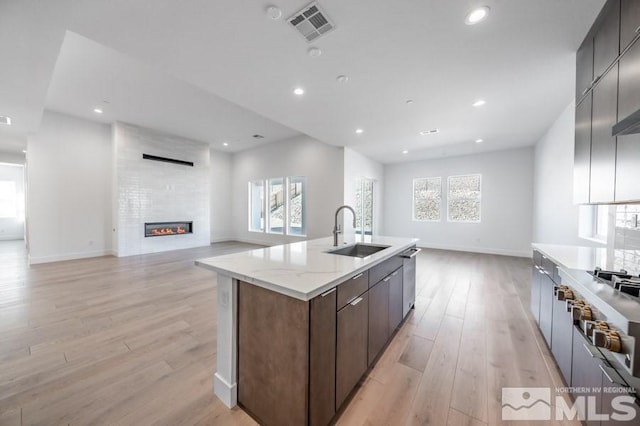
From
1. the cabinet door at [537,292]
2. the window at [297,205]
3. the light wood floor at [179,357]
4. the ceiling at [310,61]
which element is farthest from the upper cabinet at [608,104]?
the window at [297,205]

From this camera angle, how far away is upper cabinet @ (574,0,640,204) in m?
1.47

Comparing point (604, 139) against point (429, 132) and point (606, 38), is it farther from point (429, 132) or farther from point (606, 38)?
point (429, 132)

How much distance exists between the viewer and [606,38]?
1.78 metres

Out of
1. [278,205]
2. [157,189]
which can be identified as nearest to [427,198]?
[278,205]

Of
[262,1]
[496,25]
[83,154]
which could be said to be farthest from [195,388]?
[83,154]

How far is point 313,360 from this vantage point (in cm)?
115

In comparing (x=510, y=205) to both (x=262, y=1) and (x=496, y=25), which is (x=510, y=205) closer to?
(x=496, y=25)

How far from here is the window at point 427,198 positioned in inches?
289

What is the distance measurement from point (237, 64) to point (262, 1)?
2.96ft

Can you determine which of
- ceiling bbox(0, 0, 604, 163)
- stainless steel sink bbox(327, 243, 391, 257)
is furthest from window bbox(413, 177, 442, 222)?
stainless steel sink bbox(327, 243, 391, 257)

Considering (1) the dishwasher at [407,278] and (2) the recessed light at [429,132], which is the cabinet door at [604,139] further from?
(2) the recessed light at [429,132]

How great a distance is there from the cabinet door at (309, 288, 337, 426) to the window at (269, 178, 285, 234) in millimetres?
6188

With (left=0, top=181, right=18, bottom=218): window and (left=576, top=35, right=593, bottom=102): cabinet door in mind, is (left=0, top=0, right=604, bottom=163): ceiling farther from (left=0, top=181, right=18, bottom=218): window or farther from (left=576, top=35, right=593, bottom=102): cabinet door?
(left=0, top=181, right=18, bottom=218): window

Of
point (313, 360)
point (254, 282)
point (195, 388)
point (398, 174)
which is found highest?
point (398, 174)
